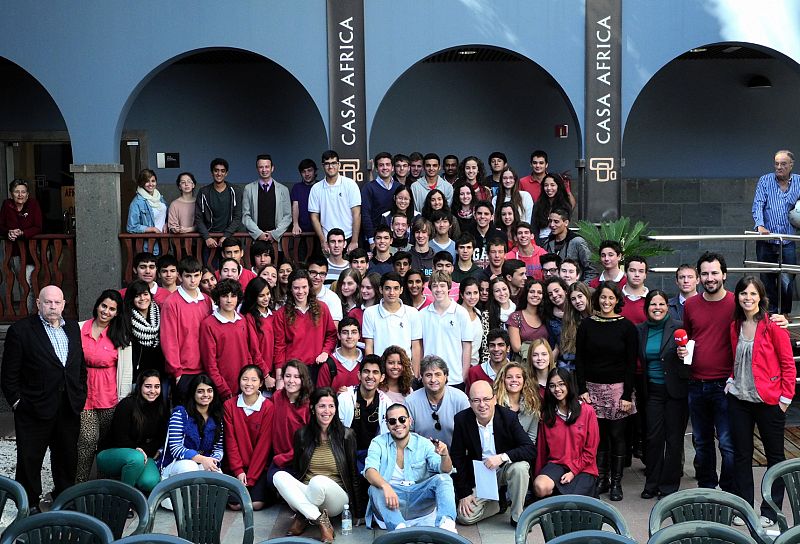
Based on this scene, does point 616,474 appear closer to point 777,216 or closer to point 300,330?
point 300,330

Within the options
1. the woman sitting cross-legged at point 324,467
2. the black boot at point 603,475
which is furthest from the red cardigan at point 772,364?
the woman sitting cross-legged at point 324,467

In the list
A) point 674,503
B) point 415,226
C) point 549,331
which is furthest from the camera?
point 415,226

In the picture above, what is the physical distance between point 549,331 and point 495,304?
572 millimetres

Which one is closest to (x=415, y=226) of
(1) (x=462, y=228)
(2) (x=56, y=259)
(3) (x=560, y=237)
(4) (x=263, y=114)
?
(1) (x=462, y=228)

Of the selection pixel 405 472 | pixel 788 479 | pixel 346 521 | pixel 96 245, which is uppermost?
pixel 96 245

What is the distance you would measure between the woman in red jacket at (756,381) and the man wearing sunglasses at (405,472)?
83.1 inches

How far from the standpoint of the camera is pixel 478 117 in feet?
46.0

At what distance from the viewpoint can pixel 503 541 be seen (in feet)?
23.1

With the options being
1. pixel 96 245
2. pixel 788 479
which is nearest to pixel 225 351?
pixel 96 245

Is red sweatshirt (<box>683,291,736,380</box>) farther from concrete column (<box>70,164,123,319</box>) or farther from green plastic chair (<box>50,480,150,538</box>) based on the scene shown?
concrete column (<box>70,164,123,319</box>)

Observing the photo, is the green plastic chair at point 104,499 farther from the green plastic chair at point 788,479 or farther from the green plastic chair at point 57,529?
the green plastic chair at point 788,479

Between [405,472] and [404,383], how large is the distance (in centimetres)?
85

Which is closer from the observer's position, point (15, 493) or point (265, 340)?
point (15, 493)

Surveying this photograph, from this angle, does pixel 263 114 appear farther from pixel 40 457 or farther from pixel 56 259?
pixel 40 457
